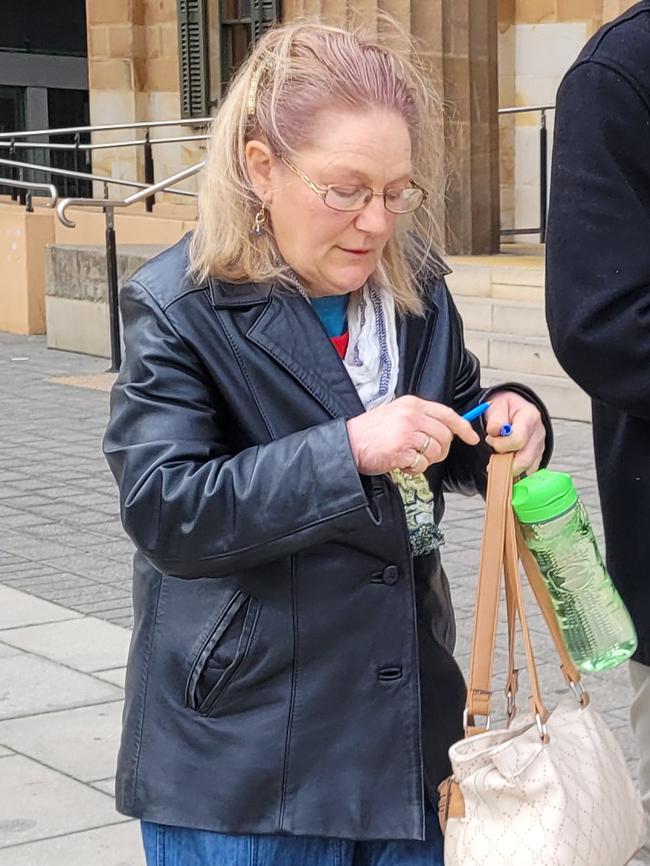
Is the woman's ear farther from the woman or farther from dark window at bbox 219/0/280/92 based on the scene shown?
dark window at bbox 219/0/280/92

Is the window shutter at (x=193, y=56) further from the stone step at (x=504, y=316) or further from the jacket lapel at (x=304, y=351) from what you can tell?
the jacket lapel at (x=304, y=351)

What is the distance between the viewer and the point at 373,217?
6.66 feet

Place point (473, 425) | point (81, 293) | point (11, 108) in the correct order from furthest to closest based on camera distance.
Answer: point (11, 108), point (81, 293), point (473, 425)

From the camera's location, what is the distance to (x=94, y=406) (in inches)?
417

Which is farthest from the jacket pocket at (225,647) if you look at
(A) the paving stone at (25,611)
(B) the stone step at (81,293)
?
(B) the stone step at (81,293)

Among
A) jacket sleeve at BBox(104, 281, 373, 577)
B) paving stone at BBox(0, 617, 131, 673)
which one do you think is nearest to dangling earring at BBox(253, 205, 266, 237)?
jacket sleeve at BBox(104, 281, 373, 577)

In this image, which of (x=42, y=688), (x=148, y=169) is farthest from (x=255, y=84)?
(x=148, y=169)

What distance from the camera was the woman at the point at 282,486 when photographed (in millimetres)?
1997

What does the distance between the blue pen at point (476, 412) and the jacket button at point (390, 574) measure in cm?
21

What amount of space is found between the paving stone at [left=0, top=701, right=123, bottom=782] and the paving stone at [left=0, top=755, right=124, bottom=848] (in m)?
0.06

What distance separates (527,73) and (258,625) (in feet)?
46.2

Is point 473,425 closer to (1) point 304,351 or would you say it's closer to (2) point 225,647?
(1) point 304,351

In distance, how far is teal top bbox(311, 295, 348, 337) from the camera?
218 centimetres

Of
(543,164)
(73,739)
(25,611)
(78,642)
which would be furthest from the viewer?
(543,164)
